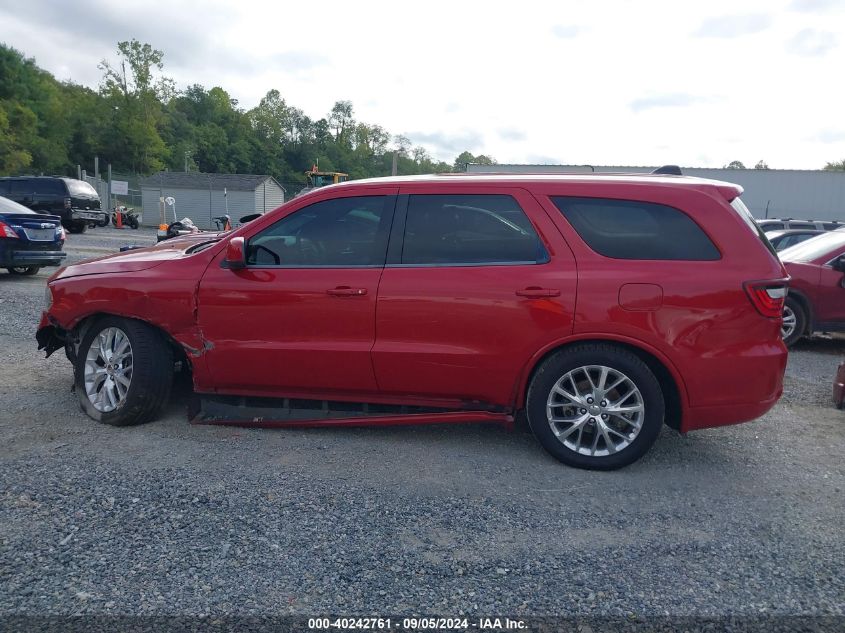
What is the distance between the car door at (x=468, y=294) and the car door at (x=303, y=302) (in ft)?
0.46

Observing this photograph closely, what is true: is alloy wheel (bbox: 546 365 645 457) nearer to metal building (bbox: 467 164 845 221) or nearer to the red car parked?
the red car parked

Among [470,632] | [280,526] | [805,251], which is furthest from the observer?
[805,251]

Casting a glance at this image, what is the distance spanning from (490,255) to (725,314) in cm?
142

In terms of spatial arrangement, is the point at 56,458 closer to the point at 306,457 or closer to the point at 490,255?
the point at 306,457

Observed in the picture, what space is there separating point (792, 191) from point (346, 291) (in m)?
29.8

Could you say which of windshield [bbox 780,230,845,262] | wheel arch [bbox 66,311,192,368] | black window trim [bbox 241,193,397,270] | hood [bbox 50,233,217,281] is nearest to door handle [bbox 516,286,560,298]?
black window trim [bbox 241,193,397,270]

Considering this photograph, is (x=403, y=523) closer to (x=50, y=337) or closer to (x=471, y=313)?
(x=471, y=313)

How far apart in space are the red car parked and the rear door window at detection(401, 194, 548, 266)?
5.36 metres

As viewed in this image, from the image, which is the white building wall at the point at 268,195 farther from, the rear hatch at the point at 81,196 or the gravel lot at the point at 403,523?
the gravel lot at the point at 403,523

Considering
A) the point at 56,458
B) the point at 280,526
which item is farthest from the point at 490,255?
the point at 56,458

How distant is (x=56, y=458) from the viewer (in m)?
4.19

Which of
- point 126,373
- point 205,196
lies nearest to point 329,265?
point 126,373

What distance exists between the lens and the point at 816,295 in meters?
8.27

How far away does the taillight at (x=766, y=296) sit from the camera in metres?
4.00
